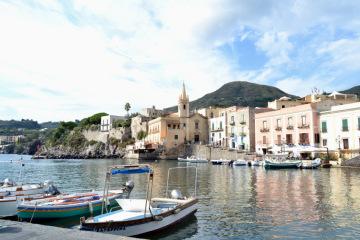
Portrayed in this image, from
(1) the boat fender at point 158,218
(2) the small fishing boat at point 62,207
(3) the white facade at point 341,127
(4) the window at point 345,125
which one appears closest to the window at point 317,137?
(3) the white facade at point 341,127

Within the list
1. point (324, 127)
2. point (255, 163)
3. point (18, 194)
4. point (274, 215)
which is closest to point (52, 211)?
point (18, 194)

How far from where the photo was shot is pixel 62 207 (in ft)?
53.7

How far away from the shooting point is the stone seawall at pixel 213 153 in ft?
206

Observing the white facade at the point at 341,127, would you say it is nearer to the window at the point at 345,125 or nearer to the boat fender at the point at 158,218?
the window at the point at 345,125

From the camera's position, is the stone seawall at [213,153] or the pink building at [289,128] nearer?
the pink building at [289,128]

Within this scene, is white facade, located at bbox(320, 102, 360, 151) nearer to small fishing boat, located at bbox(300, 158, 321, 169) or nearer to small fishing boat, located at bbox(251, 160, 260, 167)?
small fishing boat, located at bbox(300, 158, 321, 169)

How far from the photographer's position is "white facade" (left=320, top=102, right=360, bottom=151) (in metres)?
47.7

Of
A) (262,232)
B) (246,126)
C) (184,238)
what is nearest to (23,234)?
(184,238)

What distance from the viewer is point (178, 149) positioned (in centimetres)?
8950

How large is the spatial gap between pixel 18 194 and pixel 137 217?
1074 centimetres

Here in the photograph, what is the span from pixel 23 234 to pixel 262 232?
9.19m

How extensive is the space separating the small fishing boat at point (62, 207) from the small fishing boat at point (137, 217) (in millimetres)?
1506

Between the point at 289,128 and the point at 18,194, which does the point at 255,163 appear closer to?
the point at 289,128

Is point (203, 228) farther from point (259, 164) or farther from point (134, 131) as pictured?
point (134, 131)
